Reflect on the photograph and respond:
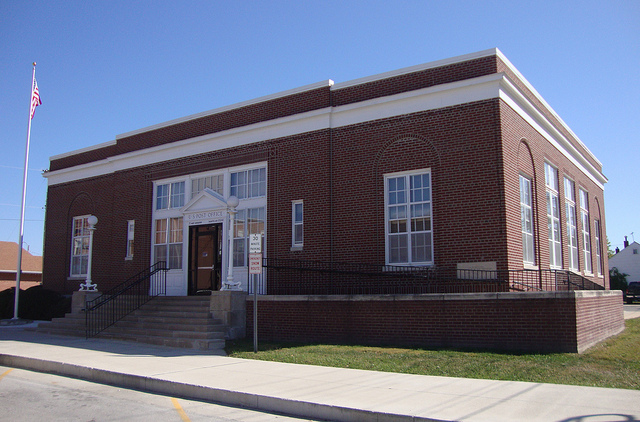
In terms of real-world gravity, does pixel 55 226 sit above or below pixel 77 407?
above

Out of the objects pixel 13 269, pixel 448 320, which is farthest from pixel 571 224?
pixel 13 269

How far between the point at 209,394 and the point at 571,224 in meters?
16.5

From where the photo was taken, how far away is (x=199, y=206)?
64.4 feet

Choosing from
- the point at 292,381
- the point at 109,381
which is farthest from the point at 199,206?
the point at 292,381

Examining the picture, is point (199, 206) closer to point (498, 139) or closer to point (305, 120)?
point (305, 120)

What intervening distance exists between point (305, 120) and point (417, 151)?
4007 mm

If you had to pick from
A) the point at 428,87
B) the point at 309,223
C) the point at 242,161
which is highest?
the point at 428,87

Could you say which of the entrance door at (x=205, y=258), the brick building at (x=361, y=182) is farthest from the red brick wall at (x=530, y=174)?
the entrance door at (x=205, y=258)

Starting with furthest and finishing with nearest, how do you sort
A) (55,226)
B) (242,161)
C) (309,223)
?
(55,226) → (242,161) → (309,223)

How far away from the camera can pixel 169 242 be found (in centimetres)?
2052

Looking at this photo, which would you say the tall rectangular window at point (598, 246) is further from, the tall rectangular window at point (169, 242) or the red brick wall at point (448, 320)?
the tall rectangular window at point (169, 242)

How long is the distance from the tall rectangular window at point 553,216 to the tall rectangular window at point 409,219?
498 centimetres

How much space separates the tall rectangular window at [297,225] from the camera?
17.4 meters

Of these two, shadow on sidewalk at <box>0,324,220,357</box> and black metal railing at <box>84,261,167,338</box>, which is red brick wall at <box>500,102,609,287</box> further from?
black metal railing at <box>84,261,167,338</box>
